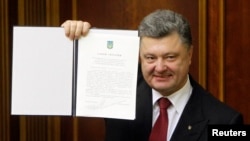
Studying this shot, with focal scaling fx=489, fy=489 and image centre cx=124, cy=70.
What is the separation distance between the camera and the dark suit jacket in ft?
5.04

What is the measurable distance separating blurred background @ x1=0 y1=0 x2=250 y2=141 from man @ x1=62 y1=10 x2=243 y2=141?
1.87 ft

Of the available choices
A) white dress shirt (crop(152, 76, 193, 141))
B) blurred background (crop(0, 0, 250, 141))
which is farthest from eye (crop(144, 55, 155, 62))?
blurred background (crop(0, 0, 250, 141))

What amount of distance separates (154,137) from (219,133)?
51cm

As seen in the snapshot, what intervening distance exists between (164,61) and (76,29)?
0.29 m

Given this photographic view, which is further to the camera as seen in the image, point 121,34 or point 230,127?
point 121,34

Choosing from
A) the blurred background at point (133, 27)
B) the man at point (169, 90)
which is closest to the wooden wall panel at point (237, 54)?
the blurred background at point (133, 27)

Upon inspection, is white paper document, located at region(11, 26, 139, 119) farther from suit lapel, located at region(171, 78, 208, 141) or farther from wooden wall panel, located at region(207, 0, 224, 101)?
wooden wall panel, located at region(207, 0, 224, 101)

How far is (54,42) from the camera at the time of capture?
155cm

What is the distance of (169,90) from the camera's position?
1.55 m

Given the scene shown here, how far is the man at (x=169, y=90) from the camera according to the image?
1.50 m

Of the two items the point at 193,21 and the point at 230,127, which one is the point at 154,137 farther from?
the point at 193,21
